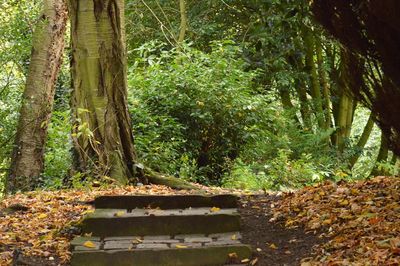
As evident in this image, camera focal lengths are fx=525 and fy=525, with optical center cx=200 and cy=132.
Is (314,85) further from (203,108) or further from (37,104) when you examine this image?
(37,104)

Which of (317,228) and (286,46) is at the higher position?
(286,46)

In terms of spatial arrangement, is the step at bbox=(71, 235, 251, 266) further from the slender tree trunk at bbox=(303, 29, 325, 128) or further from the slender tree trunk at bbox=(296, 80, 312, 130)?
the slender tree trunk at bbox=(303, 29, 325, 128)

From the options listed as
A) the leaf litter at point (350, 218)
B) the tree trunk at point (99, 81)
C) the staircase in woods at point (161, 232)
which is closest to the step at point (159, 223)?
the staircase in woods at point (161, 232)

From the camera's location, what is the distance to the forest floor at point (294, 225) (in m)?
3.97

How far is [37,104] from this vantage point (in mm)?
9578

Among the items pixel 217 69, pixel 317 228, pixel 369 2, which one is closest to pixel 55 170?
pixel 217 69

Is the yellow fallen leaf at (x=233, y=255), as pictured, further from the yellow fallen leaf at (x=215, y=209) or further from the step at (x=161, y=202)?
the step at (x=161, y=202)

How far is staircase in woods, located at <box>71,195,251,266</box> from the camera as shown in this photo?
4.27 meters

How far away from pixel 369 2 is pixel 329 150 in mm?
8893

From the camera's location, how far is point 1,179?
477 inches

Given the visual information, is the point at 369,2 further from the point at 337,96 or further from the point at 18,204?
the point at 337,96

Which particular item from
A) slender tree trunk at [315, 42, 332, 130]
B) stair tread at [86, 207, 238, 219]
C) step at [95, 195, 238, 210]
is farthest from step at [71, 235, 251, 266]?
slender tree trunk at [315, 42, 332, 130]

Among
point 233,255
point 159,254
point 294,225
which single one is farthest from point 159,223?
point 294,225

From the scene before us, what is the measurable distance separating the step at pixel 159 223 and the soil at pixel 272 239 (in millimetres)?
225
